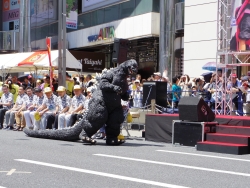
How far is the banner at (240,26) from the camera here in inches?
619

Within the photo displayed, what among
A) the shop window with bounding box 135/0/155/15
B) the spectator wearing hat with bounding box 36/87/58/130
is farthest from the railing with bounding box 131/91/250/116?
the shop window with bounding box 135/0/155/15

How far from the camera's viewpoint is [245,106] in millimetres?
16625

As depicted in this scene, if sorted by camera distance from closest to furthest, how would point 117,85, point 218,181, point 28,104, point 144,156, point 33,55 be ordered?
point 218,181, point 144,156, point 117,85, point 28,104, point 33,55

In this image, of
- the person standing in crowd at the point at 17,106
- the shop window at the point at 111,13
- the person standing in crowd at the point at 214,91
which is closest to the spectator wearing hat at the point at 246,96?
the person standing in crowd at the point at 214,91

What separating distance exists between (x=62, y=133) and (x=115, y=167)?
16.6 ft

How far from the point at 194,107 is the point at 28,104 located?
24.9 ft

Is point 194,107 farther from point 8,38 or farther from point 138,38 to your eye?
point 8,38

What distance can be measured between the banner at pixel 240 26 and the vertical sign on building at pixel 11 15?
27.3 metres

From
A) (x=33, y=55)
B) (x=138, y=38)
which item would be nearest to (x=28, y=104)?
(x=33, y=55)

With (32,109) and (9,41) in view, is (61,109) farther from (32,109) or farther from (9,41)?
(9,41)

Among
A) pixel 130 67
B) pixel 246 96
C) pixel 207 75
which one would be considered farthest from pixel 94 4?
pixel 130 67

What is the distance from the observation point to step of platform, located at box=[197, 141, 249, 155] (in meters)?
12.0

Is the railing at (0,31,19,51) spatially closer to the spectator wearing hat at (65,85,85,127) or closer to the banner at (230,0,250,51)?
the spectator wearing hat at (65,85,85,127)

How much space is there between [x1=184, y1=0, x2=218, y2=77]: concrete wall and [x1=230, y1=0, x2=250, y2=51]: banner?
763 cm
